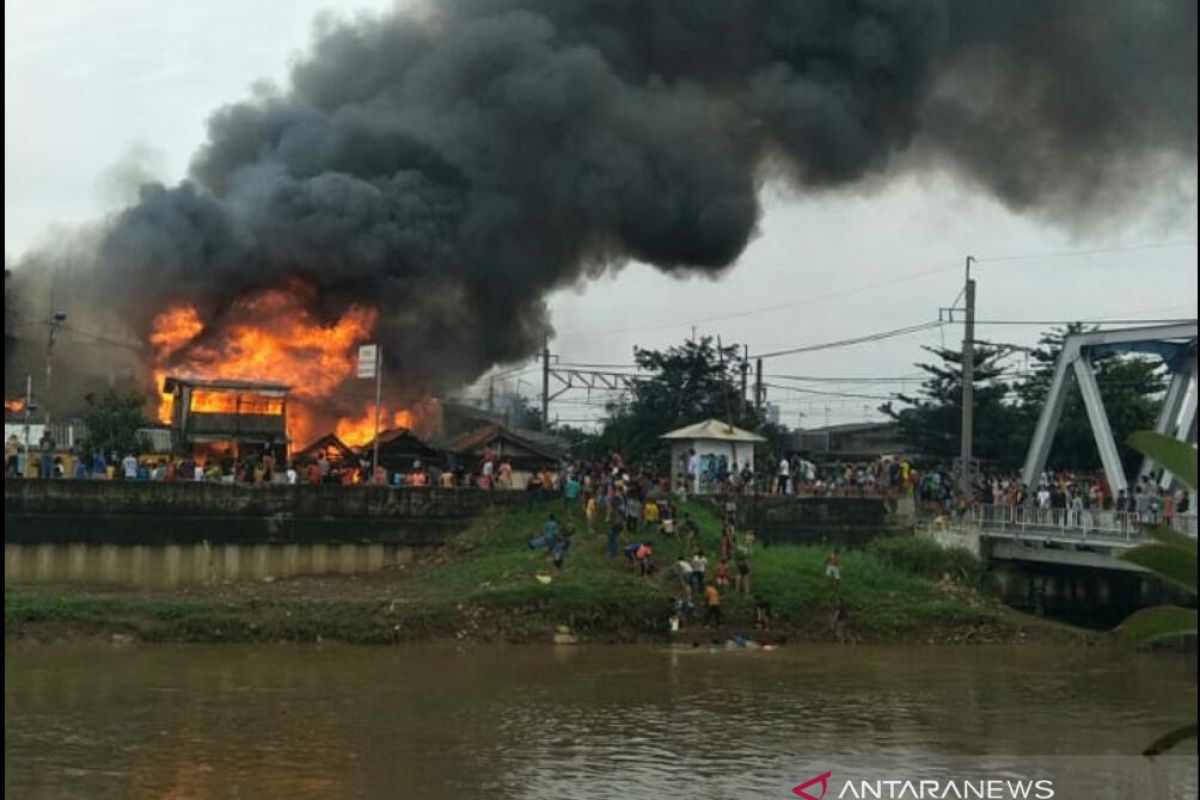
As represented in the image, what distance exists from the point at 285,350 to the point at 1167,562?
45.5 m

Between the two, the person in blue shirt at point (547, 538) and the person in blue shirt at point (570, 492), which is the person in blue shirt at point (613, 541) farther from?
the person in blue shirt at point (570, 492)

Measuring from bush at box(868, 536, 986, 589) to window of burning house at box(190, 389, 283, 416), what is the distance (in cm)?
1927

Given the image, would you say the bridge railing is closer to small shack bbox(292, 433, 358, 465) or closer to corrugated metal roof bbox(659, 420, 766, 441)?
corrugated metal roof bbox(659, 420, 766, 441)

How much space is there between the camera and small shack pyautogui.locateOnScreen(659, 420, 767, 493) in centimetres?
3938

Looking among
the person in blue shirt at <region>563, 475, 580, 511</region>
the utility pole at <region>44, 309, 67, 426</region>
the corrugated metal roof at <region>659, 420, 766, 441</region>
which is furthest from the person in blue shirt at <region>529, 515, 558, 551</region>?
the utility pole at <region>44, 309, 67, 426</region>

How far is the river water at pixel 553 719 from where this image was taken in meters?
18.2

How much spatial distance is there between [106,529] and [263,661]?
24.8 feet

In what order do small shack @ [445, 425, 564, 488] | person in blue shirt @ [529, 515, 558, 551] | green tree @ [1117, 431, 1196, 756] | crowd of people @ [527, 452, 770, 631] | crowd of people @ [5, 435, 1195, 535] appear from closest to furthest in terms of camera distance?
green tree @ [1117, 431, 1196, 756]
crowd of people @ [527, 452, 770, 631]
person in blue shirt @ [529, 515, 558, 551]
crowd of people @ [5, 435, 1195, 535]
small shack @ [445, 425, 564, 488]

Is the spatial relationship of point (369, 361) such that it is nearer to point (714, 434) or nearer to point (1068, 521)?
point (714, 434)

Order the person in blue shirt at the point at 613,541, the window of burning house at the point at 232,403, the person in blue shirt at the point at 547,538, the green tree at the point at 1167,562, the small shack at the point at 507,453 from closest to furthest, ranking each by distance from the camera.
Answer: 1. the green tree at the point at 1167,562
2. the person in blue shirt at the point at 613,541
3. the person in blue shirt at the point at 547,538
4. the window of burning house at the point at 232,403
5. the small shack at the point at 507,453

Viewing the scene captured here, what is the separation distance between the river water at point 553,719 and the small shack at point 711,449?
9512 mm

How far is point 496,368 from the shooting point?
176 feet

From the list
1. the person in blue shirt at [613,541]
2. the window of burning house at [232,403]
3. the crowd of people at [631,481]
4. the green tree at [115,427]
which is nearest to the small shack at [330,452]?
the crowd of people at [631,481]

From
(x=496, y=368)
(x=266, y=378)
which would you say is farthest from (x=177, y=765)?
(x=496, y=368)
